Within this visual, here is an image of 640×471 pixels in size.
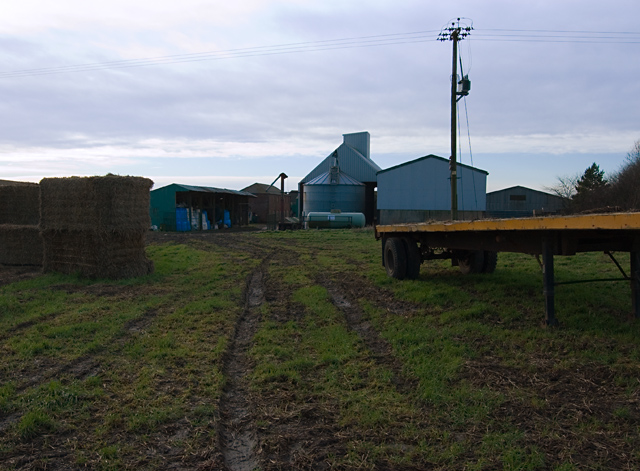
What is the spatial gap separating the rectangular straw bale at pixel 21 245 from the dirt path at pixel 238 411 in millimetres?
10118

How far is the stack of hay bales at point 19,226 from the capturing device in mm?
14812

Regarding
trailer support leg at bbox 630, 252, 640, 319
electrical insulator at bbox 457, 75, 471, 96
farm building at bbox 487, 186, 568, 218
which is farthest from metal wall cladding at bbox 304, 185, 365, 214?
trailer support leg at bbox 630, 252, 640, 319

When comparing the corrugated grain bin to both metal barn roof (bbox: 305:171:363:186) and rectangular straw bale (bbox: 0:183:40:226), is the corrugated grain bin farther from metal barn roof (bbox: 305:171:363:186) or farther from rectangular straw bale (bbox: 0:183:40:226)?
rectangular straw bale (bbox: 0:183:40:226)

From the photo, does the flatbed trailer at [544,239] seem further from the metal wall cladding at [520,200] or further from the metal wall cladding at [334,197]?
the metal wall cladding at [520,200]

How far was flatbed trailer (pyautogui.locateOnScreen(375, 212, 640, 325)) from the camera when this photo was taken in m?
4.73

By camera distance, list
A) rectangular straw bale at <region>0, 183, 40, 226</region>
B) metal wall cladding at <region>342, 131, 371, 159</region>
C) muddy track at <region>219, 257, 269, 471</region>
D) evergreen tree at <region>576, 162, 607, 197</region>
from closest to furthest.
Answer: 1. muddy track at <region>219, 257, 269, 471</region>
2. rectangular straw bale at <region>0, 183, 40, 226</region>
3. evergreen tree at <region>576, 162, 607, 197</region>
4. metal wall cladding at <region>342, 131, 371, 159</region>

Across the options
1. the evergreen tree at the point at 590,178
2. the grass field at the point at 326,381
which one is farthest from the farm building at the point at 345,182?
the grass field at the point at 326,381

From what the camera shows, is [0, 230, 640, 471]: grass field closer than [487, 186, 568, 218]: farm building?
Yes

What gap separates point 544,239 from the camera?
243 inches

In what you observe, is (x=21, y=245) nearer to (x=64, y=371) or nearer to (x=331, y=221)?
(x=64, y=371)

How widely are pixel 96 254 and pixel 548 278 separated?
33.1 feet

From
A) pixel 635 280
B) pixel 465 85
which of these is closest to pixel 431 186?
pixel 465 85

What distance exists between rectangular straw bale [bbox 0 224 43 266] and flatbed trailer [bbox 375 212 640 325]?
10.5 meters

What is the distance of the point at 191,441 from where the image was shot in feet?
12.4
